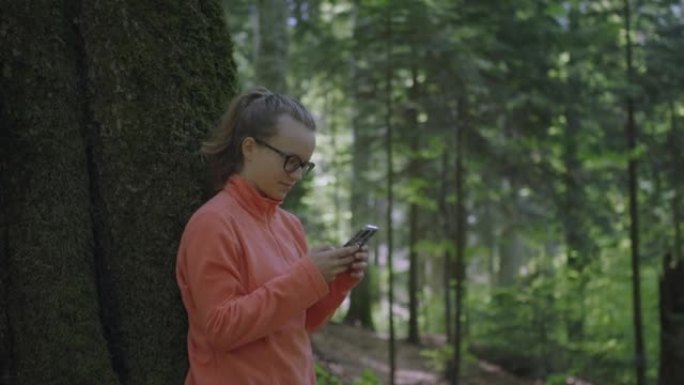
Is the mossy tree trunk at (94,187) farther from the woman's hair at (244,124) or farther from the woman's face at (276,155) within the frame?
the woman's face at (276,155)

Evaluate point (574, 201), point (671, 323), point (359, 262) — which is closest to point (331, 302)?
point (359, 262)

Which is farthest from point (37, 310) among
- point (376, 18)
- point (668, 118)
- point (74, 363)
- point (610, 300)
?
point (610, 300)

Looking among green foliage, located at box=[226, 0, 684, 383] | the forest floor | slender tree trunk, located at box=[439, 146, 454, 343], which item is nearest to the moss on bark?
green foliage, located at box=[226, 0, 684, 383]

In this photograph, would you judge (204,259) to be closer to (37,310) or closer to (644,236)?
(37,310)

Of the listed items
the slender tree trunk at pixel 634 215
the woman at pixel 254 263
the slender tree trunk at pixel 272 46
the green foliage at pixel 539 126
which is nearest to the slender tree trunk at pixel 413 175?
the green foliage at pixel 539 126

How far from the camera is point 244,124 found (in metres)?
2.60

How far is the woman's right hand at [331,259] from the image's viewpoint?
7.84 ft

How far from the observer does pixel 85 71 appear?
2879mm

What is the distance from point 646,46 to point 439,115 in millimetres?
3831

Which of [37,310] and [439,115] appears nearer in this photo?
[37,310]

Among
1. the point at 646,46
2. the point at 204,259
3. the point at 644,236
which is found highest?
the point at 646,46

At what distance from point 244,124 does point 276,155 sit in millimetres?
172

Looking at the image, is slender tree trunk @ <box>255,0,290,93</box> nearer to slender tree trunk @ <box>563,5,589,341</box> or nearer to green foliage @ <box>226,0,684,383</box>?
green foliage @ <box>226,0,684,383</box>

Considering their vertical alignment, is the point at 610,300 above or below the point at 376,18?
below
